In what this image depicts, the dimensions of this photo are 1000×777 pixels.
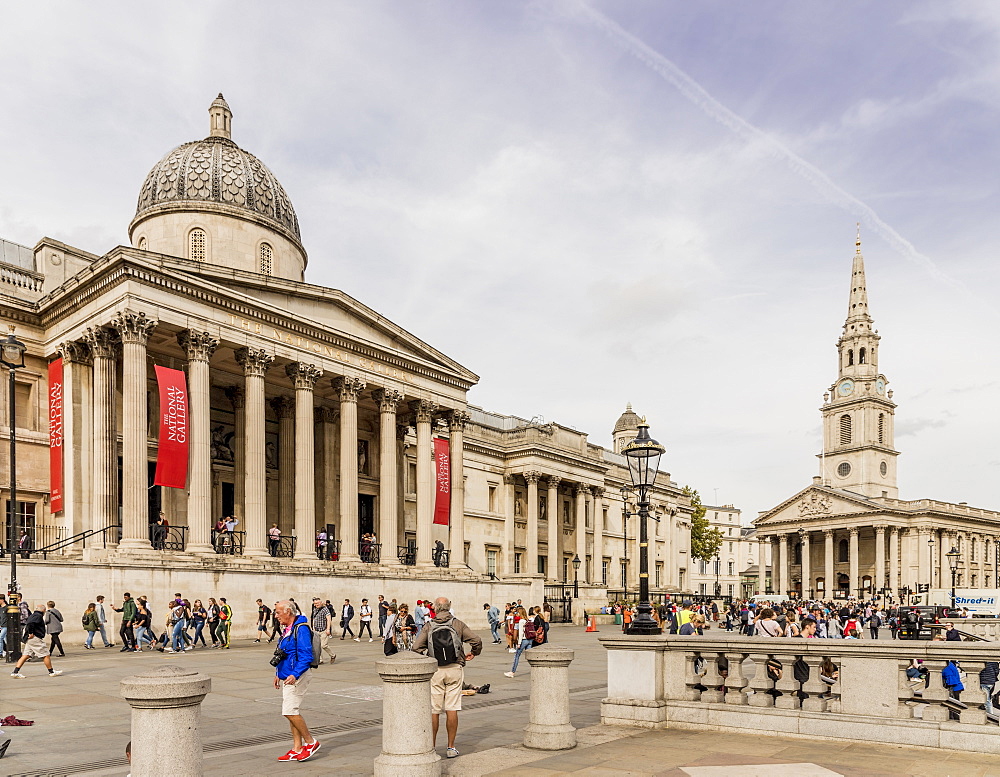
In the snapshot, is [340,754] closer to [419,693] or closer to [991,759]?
[419,693]

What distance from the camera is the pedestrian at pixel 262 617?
2738 cm

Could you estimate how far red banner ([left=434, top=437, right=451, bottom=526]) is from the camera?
3981 cm

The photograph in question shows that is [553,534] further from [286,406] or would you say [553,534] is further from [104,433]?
[104,433]

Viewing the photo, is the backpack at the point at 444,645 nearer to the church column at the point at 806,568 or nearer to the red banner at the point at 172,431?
the red banner at the point at 172,431

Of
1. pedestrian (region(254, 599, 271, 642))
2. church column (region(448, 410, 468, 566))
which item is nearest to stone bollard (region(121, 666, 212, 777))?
pedestrian (region(254, 599, 271, 642))

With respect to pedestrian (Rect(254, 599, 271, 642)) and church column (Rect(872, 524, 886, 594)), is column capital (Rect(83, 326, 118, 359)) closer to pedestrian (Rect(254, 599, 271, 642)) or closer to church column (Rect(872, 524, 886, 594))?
pedestrian (Rect(254, 599, 271, 642))

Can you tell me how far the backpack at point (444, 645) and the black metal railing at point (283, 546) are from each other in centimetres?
2464

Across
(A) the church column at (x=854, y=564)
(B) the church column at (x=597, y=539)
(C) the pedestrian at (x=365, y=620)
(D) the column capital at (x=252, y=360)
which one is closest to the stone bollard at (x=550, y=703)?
(C) the pedestrian at (x=365, y=620)

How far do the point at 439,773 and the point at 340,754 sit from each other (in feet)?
8.15

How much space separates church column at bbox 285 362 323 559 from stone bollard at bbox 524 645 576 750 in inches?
944

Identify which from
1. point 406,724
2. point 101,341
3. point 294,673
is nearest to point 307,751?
point 294,673

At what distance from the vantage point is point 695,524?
86.5m

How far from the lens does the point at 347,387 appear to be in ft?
120

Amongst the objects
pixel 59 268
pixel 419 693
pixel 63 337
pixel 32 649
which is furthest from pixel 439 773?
pixel 59 268
